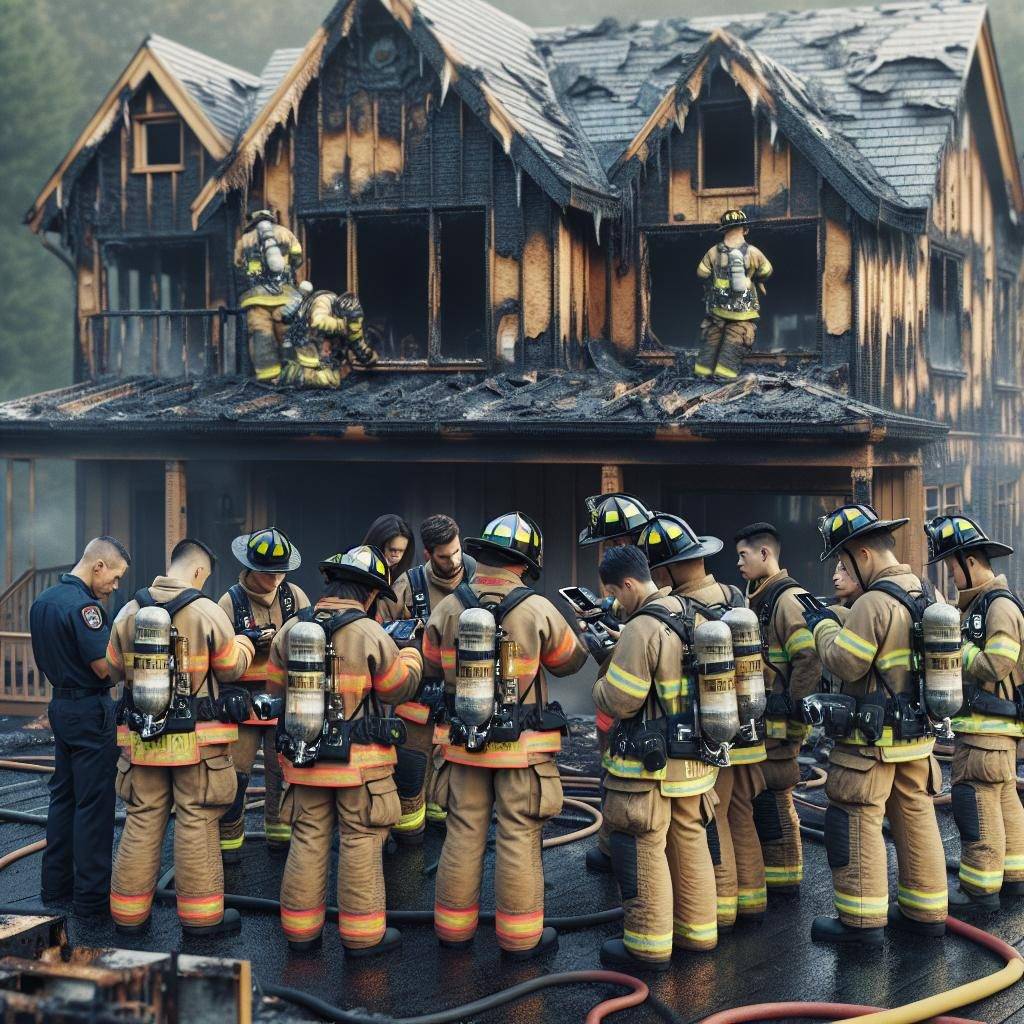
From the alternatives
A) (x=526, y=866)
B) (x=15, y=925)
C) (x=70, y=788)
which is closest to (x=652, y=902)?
(x=526, y=866)

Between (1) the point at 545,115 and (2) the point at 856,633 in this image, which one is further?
(1) the point at 545,115

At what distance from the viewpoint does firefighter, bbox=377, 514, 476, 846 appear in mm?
8836

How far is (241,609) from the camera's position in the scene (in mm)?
8625

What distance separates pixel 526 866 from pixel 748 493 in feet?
28.3

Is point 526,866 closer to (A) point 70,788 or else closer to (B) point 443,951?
(B) point 443,951

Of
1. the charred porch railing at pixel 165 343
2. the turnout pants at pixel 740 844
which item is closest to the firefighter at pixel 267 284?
the charred porch railing at pixel 165 343

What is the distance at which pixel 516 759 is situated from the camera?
283 inches

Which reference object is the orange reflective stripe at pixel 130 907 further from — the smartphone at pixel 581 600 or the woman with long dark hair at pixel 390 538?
the smartphone at pixel 581 600

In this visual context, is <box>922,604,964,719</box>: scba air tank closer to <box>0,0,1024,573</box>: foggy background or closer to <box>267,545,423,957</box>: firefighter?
<box>267,545,423,957</box>: firefighter

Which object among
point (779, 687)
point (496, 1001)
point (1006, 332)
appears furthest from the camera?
point (1006, 332)

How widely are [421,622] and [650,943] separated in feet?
8.06

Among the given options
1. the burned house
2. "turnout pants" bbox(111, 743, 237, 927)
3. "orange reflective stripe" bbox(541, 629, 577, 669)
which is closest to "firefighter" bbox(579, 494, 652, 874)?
"orange reflective stripe" bbox(541, 629, 577, 669)

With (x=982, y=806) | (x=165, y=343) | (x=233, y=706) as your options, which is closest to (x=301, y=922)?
(x=233, y=706)

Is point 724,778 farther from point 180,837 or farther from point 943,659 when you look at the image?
point 180,837
